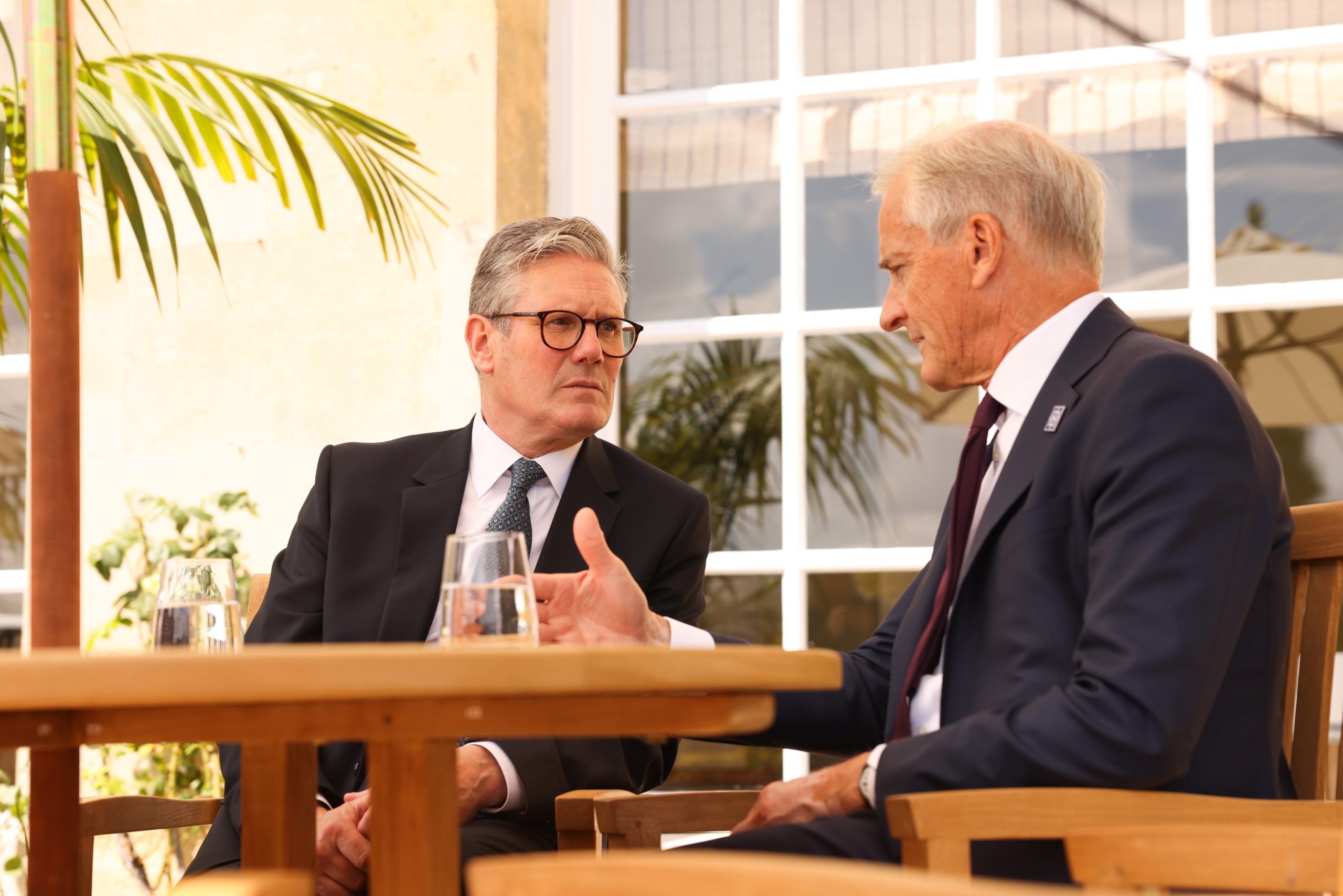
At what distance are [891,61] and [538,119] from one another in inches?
35.2

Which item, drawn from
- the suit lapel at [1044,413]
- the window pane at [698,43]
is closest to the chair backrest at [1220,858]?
the suit lapel at [1044,413]

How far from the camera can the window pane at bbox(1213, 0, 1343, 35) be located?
124 inches

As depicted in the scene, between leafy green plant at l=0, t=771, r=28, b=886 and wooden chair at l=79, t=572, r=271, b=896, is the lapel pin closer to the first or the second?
wooden chair at l=79, t=572, r=271, b=896

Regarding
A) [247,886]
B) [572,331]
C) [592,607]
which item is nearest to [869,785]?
[592,607]

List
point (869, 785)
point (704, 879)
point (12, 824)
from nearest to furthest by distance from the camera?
point (704, 879) → point (869, 785) → point (12, 824)

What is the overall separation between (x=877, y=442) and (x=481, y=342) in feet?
4.11

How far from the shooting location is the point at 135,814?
1920 mm

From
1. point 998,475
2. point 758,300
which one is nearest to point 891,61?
point 758,300

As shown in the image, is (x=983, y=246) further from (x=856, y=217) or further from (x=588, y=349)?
(x=856, y=217)

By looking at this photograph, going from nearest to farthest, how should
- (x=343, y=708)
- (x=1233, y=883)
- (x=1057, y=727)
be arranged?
(x=1233, y=883)
(x=343, y=708)
(x=1057, y=727)

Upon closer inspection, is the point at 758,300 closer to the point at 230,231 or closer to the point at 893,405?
the point at 893,405

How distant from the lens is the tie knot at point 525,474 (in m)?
2.35

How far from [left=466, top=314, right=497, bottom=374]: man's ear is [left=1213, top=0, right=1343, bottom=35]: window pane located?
6.26 ft

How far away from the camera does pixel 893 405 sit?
135 inches
